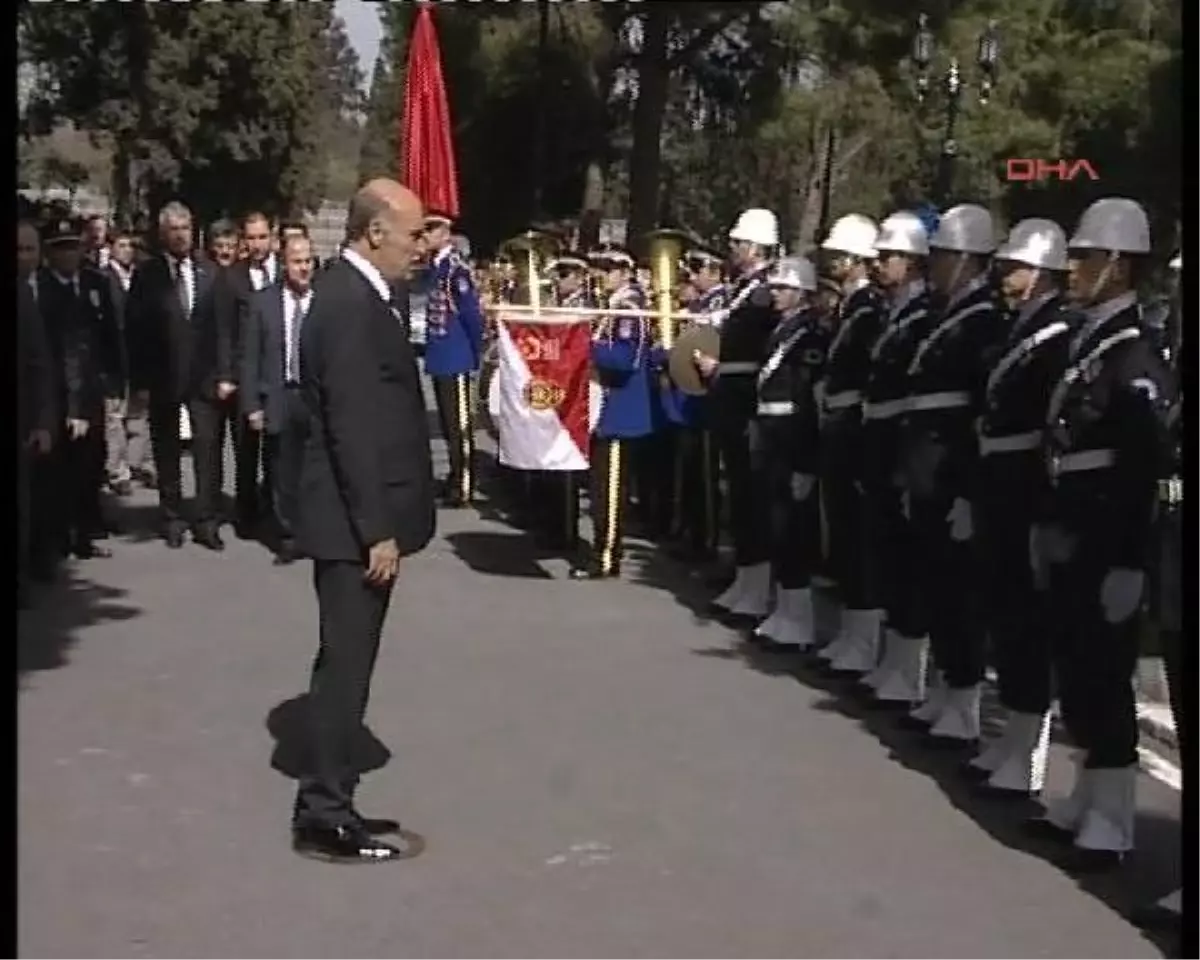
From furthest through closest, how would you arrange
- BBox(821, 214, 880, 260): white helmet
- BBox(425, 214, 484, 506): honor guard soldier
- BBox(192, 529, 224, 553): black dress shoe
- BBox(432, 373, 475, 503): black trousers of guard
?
BBox(432, 373, 475, 503): black trousers of guard < BBox(425, 214, 484, 506): honor guard soldier < BBox(192, 529, 224, 553): black dress shoe < BBox(821, 214, 880, 260): white helmet

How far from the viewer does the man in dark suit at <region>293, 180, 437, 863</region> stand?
559 centimetres

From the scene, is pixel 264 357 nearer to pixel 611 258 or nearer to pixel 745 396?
pixel 611 258

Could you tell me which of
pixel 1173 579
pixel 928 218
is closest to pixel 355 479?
pixel 1173 579

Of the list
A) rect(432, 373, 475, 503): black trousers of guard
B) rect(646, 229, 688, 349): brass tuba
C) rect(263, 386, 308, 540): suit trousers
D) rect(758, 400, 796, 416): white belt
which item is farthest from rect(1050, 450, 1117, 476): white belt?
rect(432, 373, 475, 503): black trousers of guard

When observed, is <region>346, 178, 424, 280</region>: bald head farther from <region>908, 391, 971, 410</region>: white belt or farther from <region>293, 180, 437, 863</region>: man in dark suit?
<region>908, 391, 971, 410</region>: white belt

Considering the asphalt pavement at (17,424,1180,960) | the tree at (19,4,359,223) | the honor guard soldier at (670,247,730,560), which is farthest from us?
the tree at (19,4,359,223)

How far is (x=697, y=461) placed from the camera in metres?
11.5

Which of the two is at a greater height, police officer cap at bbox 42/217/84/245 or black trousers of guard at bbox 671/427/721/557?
police officer cap at bbox 42/217/84/245

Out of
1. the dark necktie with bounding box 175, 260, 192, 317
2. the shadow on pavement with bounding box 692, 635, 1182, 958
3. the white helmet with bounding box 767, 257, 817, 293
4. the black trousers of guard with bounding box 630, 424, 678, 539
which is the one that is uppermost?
the white helmet with bounding box 767, 257, 817, 293

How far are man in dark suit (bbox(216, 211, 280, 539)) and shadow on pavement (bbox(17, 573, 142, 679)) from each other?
1.48m

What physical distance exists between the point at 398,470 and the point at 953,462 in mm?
2116

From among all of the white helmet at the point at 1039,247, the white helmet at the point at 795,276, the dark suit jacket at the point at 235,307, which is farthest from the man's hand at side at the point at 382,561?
the dark suit jacket at the point at 235,307

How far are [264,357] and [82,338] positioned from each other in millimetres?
1008

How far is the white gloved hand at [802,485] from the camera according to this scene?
8.87m
